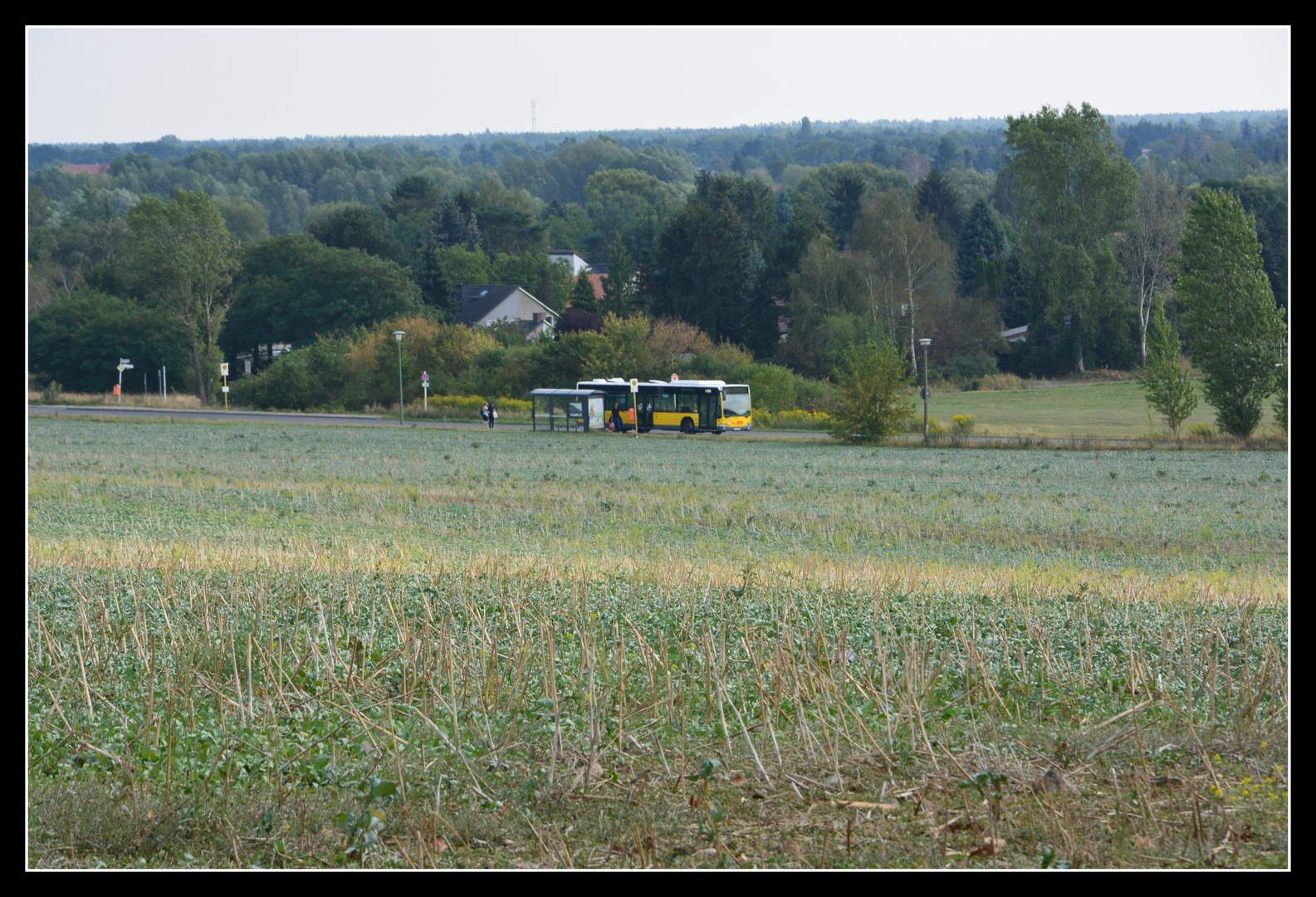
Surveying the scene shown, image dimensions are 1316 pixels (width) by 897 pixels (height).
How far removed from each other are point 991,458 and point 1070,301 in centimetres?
3319

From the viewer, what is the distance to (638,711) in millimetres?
5945

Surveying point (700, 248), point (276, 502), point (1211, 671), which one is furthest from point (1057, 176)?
point (1211, 671)

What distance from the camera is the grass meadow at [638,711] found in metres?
4.88

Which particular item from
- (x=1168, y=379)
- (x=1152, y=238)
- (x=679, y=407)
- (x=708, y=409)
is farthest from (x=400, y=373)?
(x=1152, y=238)

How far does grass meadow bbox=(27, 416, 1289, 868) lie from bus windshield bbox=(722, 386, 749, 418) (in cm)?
3523

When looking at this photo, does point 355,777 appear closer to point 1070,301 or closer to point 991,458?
point 991,458

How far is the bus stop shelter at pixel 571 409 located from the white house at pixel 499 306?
103ft

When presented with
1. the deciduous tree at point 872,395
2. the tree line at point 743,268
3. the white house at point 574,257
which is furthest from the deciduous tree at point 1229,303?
the white house at point 574,257

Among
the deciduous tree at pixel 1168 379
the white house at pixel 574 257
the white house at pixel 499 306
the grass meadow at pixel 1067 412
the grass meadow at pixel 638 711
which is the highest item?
the white house at pixel 574 257

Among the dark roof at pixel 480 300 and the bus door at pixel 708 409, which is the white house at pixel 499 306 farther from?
the bus door at pixel 708 409

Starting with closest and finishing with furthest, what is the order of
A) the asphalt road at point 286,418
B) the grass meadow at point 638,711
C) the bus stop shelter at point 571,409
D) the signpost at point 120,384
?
the grass meadow at point 638,711, the asphalt road at point 286,418, the bus stop shelter at point 571,409, the signpost at point 120,384

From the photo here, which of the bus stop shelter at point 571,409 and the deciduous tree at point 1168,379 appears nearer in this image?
the deciduous tree at point 1168,379

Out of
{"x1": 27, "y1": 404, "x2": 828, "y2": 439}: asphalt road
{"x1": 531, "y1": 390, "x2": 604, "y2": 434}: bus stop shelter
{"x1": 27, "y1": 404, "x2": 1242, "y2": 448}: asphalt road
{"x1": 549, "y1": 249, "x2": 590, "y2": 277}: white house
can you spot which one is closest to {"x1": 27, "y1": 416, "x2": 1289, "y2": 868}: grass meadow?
{"x1": 27, "y1": 404, "x2": 1242, "y2": 448}: asphalt road

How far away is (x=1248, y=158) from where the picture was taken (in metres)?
57.7
